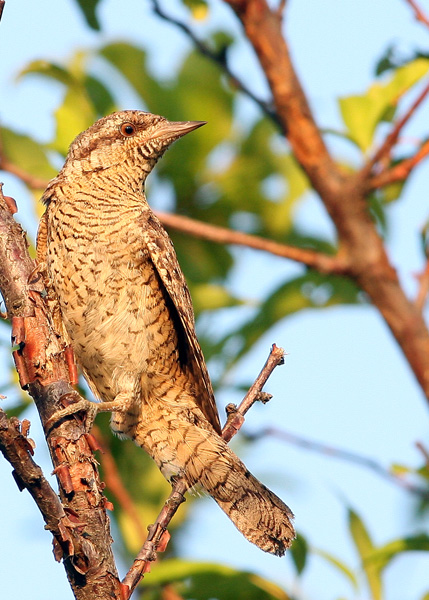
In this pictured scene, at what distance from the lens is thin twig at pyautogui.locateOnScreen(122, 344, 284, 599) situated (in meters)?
2.13

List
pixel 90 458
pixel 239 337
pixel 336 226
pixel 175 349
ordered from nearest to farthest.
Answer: pixel 90 458
pixel 336 226
pixel 175 349
pixel 239 337

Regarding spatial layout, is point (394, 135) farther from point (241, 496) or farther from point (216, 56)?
point (241, 496)

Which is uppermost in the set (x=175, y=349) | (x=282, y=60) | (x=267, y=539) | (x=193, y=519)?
(x=282, y=60)

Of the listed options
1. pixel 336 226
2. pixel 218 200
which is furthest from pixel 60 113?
pixel 336 226

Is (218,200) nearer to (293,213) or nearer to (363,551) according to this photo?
(293,213)

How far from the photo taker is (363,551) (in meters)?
3.30

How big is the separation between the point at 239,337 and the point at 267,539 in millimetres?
1199

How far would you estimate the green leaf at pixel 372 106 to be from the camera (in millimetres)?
3645

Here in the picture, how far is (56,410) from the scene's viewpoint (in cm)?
224

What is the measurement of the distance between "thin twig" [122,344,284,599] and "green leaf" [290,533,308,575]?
0.70m

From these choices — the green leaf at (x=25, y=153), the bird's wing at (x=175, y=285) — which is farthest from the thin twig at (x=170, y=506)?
the green leaf at (x=25, y=153)

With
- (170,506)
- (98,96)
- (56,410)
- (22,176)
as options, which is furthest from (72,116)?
(170,506)

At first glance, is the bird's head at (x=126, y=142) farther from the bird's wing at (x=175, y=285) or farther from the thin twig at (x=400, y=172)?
the thin twig at (x=400, y=172)

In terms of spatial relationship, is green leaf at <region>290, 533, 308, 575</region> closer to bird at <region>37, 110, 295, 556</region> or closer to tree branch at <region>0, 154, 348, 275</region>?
bird at <region>37, 110, 295, 556</region>
